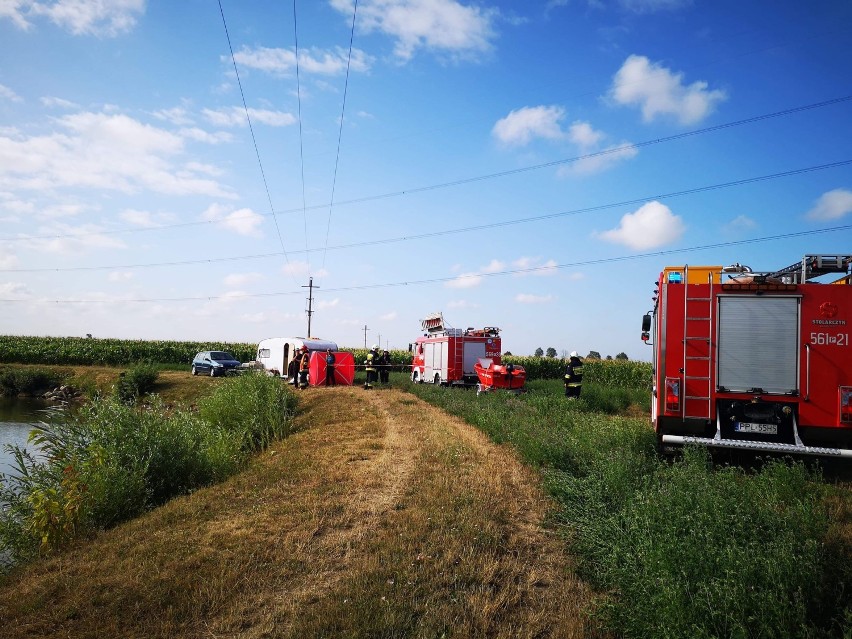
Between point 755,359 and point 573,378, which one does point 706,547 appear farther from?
point 573,378

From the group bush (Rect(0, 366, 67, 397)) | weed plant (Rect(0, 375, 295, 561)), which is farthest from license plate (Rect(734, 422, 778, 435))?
bush (Rect(0, 366, 67, 397))

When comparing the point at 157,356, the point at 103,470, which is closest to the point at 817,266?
the point at 103,470

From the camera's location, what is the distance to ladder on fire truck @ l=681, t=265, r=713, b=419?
Answer: 9.66 metres

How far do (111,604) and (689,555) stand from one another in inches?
194

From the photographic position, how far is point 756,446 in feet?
29.8

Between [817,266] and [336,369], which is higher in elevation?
[817,266]

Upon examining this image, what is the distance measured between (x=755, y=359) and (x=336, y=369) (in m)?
18.5

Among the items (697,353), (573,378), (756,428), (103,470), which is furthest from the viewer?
(573,378)

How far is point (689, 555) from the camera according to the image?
181 inches

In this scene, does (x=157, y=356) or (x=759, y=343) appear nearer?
(x=759, y=343)

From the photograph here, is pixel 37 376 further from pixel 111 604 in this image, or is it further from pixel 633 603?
pixel 633 603

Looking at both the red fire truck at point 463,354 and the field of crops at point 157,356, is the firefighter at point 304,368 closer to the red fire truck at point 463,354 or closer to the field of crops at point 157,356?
the red fire truck at point 463,354

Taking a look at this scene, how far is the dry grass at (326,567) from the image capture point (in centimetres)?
474

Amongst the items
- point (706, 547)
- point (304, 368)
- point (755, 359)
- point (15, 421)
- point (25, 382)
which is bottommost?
point (15, 421)
